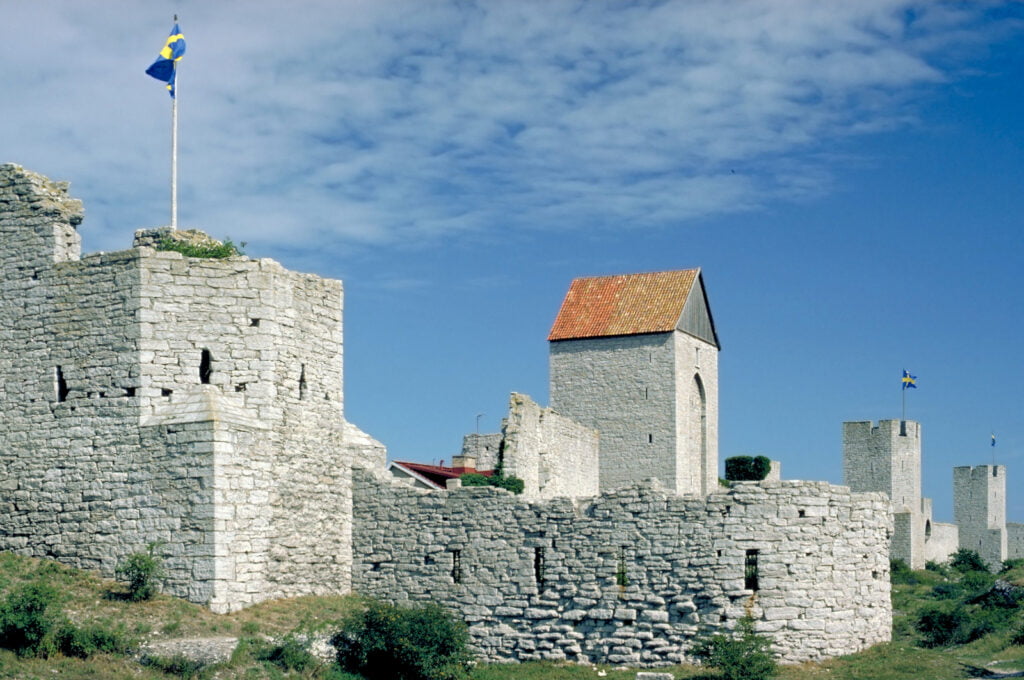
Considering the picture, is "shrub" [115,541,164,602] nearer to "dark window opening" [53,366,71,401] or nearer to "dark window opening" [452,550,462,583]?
"dark window opening" [53,366,71,401]

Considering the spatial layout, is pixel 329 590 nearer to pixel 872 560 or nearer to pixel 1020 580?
pixel 872 560

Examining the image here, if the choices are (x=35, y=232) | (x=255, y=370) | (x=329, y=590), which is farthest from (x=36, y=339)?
(x=329, y=590)

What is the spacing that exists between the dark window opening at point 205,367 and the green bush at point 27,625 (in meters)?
4.29

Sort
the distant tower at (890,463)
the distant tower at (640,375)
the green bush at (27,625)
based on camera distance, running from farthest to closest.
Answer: the distant tower at (890,463) → the distant tower at (640,375) → the green bush at (27,625)

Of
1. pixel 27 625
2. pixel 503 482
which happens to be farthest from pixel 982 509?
pixel 27 625

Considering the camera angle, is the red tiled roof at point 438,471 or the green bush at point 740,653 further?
the red tiled roof at point 438,471

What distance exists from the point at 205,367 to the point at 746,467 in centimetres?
2900

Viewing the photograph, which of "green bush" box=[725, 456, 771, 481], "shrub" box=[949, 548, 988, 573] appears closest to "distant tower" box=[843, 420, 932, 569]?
"shrub" box=[949, 548, 988, 573]

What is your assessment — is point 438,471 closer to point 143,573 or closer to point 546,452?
point 546,452

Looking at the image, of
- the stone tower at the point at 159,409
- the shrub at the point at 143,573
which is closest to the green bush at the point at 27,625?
the shrub at the point at 143,573

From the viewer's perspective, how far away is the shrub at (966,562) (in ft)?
187

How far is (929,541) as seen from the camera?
63.0 metres

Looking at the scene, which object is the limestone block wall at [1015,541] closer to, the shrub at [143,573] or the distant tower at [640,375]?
the distant tower at [640,375]

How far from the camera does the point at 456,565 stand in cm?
2347
